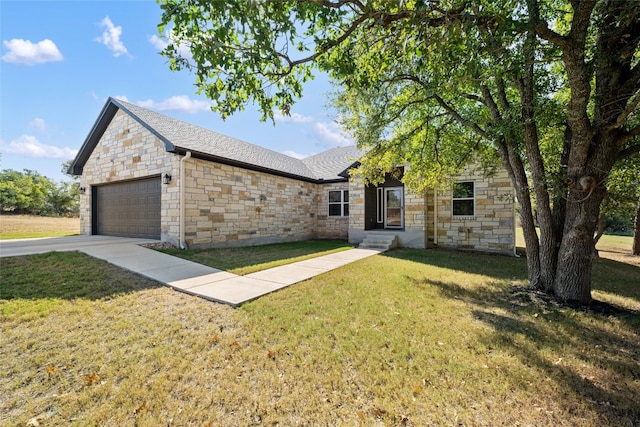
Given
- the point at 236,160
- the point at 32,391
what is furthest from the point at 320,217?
the point at 32,391

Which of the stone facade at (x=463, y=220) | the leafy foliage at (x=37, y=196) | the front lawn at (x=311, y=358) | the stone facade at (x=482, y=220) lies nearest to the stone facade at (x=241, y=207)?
the stone facade at (x=463, y=220)

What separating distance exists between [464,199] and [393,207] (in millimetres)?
3610

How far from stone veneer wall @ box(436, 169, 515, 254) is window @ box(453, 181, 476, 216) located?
0.16 meters

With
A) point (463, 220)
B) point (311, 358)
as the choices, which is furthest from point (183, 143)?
point (463, 220)

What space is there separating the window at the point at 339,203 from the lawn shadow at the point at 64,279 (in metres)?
10.5

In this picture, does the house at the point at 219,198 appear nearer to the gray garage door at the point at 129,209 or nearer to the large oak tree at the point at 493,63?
the gray garage door at the point at 129,209

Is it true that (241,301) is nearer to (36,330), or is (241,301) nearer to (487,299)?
(36,330)

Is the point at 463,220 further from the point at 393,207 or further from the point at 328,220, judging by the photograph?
the point at 328,220

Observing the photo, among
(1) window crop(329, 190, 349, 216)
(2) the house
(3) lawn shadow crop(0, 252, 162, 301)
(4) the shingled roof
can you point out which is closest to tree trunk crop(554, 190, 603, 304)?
(2) the house


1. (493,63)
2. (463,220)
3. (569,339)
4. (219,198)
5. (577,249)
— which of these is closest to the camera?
(569,339)

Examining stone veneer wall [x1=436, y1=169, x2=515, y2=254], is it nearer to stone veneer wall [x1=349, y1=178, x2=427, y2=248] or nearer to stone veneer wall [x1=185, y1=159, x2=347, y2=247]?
stone veneer wall [x1=349, y1=178, x2=427, y2=248]

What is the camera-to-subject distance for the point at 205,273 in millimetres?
5934

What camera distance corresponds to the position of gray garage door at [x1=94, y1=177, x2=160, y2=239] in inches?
399

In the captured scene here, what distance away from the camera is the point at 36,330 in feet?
10.3
